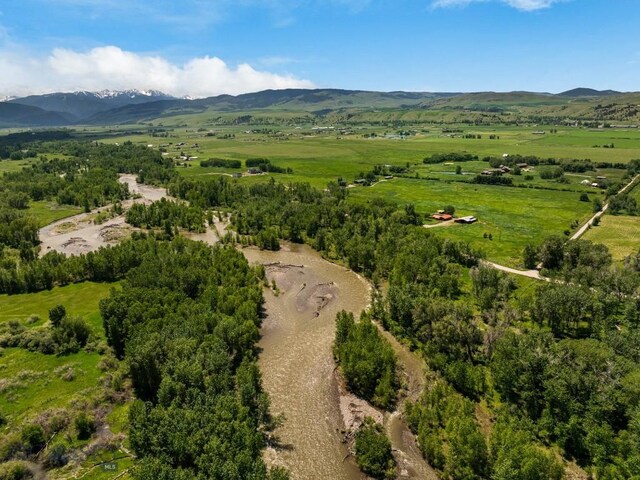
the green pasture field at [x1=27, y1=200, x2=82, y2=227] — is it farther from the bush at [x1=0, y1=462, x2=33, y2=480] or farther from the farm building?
the farm building

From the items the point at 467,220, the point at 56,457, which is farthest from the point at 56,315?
the point at 467,220

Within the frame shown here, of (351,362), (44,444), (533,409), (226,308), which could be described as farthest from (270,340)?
(533,409)

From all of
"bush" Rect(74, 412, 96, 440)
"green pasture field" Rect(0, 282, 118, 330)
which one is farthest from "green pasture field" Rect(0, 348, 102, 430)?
"green pasture field" Rect(0, 282, 118, 330)

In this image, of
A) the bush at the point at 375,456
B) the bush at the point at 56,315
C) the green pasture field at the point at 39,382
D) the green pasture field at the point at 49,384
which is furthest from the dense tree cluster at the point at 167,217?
the bush at the point at 375,456

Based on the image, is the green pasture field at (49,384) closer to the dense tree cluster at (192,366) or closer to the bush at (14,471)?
the bush at (14,471)

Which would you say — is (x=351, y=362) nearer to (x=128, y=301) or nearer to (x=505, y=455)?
(x=505, y=455)

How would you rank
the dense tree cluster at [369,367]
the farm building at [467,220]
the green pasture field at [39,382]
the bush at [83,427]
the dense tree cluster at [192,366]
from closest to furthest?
the dense tree cluster at [192,366], the bush at [83,427], the green pasture field at [39,382], the dense tree cluster at [369,367], the farm building at [467,220]
